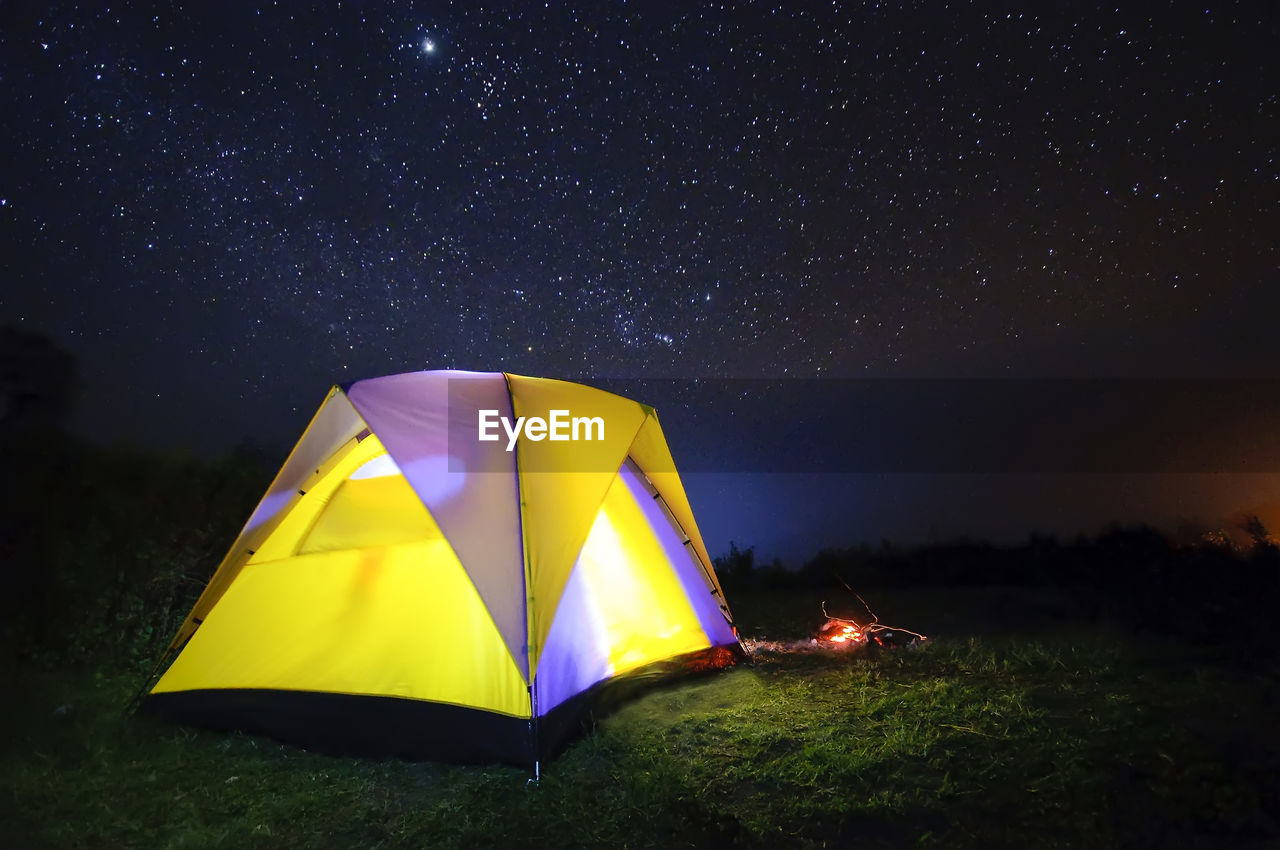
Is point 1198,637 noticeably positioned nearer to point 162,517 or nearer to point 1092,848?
point 1092,848

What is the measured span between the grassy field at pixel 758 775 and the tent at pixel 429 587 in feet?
0.88

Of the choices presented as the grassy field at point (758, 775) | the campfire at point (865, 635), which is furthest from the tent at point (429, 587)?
the campfire at point (865, 635)

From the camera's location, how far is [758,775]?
4.52m

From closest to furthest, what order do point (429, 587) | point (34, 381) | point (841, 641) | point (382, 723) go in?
point (382, 723)
point (429, 587)
point (841, 641)
point (34, 381)

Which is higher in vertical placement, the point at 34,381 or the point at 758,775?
the point at 34,381

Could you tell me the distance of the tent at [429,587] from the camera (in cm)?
487

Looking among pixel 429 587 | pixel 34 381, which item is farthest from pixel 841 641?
pixel 34 381

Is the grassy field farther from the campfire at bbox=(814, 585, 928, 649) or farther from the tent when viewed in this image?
the campfire at bbox=(814, 585, 928, 649)

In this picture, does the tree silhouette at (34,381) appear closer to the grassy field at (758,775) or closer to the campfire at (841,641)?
the grassy field at (758,775)

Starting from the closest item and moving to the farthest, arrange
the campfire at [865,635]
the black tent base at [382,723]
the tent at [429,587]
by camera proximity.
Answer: the black tent base at [382,723] → the tent at [429,587] → the campfire at [865,635]

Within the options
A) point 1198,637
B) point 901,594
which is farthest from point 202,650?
point 901,594

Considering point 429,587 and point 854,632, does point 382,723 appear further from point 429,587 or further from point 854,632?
point 854,632

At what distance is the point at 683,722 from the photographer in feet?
18.0

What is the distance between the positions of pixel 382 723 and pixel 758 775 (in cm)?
242
